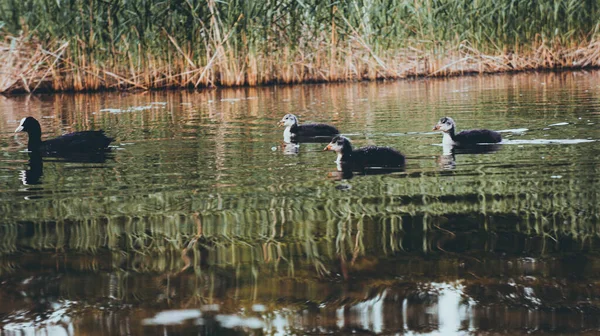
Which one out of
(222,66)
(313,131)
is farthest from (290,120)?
(222,66)

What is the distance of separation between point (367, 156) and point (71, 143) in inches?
127

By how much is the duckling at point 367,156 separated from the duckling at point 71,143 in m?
2.43

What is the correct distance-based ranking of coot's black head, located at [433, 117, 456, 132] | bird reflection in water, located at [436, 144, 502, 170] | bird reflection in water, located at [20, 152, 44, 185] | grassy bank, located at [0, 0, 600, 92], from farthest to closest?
grassy bank, located at [0, 0, 600, 92] → coot's black head, located at [433, 117, 456, 132] → bird reflection in water, located at [436, 144, 502, 170] → bird reflection in water, located at [20, 152, 44, 185]

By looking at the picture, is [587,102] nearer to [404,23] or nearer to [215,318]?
[404,23]

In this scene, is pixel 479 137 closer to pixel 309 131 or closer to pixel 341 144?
pixel 341 144

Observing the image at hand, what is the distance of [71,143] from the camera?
8758mm

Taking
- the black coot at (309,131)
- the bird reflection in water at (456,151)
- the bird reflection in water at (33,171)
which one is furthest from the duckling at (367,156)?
the bird reflection in water at (33,171)

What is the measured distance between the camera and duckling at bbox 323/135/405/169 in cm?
687

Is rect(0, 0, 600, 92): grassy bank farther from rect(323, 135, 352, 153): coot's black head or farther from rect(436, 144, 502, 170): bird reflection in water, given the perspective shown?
rect(323, 135, 352, 153): coot's black head

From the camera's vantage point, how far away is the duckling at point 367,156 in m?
6.87

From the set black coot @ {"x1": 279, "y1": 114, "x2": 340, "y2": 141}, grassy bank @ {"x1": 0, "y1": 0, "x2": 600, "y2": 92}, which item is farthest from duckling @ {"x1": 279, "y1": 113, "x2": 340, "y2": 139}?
grassy bank @ {"x1": 0, "y1": 0, "x2": 600, "y2": 92}

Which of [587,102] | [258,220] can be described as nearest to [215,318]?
[258,220]

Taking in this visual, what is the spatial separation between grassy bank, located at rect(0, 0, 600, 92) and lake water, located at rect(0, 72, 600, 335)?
8825mm

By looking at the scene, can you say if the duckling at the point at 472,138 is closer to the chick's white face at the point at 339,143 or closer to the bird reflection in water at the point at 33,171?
the chick's white face at the point at 339,143
